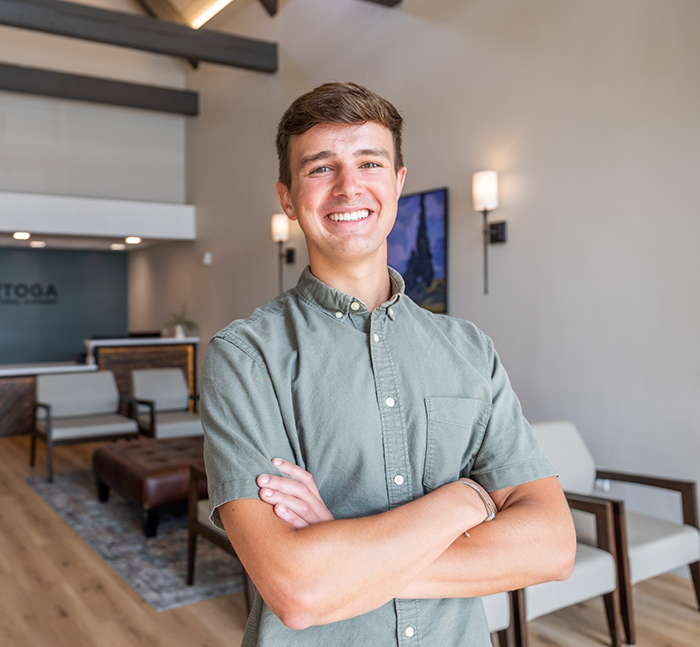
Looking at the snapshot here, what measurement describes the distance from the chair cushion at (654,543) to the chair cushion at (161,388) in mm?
4523

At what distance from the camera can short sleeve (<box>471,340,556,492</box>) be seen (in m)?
1.06

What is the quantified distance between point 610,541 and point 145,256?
9.25 m

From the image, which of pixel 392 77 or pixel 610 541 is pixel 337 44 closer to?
pixel 392 77

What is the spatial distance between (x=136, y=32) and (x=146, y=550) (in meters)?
4.89

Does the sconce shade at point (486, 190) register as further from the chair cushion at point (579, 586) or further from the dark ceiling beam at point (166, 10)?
the dark ceiling beam at point (166, 10)

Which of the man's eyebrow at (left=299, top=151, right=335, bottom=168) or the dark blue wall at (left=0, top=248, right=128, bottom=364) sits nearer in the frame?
the man's eyebrow at (left=299, top=151, right=335, bottom=168)

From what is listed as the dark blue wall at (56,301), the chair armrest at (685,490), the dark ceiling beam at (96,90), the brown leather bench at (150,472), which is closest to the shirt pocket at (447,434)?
the chair armrest at (685,490)

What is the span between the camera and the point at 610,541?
2627 millimetres

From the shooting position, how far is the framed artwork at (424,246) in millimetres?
4809

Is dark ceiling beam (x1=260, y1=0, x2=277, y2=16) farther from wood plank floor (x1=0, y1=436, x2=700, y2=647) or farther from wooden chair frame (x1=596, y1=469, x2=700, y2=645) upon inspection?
wooden chair frame (x1=596, y1=469, x2=700, y2=645)

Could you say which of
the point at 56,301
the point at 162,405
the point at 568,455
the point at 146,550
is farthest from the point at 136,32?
the point at 56,301

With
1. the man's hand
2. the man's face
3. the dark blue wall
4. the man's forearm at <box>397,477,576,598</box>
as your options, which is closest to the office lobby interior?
the man's forearm at <box>397,477,576,598</box>

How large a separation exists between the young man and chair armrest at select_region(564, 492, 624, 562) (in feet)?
5.78

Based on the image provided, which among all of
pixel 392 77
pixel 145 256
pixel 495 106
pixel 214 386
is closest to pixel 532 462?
pixel 214 386
